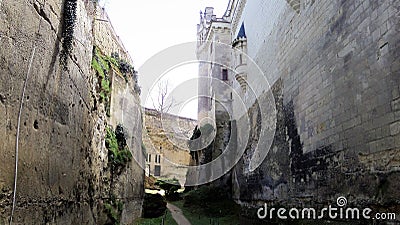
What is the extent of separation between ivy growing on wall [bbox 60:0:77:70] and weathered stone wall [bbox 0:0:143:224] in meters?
Result: 0.15

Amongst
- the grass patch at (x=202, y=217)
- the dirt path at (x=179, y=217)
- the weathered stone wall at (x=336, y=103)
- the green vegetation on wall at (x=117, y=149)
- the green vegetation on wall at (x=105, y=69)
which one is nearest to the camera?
the weathered stone wall at (x=336, y=103)

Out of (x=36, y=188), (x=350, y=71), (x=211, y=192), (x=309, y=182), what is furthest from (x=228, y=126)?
(x=36, y=188)

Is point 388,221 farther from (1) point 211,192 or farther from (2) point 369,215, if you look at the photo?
(1) point 211,192

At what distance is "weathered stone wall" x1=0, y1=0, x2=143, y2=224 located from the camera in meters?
3.03

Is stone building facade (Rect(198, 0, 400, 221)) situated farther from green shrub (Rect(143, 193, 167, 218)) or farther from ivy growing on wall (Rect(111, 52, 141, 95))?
ivy growing on wall (Rect(111, 52, 141, 95))

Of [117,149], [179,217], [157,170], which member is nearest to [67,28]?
[117,149]

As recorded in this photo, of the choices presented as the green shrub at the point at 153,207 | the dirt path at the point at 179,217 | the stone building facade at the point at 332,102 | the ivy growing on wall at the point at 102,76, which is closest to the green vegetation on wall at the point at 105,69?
the ivy growing on wall at the point at 102,76

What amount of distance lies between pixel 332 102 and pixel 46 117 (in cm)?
506

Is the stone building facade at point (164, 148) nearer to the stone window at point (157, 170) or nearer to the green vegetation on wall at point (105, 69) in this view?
the stone window at point (157, 170)

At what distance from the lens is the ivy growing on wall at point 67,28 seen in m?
4.68

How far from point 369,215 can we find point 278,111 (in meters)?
5.75

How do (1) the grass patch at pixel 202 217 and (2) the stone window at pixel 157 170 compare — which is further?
(2) the stone window at pixel 157 170

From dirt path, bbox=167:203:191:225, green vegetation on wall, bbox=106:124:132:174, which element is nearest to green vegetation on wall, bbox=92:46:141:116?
green vegetation on wall, bbox=106:124:132:174

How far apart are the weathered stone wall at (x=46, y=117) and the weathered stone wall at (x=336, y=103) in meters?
4.42
